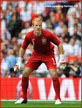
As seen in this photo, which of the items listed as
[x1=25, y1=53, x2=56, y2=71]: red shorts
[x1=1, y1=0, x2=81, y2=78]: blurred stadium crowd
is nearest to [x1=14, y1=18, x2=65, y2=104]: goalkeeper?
[x1=25, y1=53, x2=56, y2=71]: red shorts

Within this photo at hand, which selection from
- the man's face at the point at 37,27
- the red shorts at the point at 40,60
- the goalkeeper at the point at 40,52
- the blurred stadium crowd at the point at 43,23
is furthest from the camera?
the blurred stadium crowd at the point at 43,23

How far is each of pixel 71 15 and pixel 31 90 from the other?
14.0ft

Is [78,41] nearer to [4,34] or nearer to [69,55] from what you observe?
[69,55]

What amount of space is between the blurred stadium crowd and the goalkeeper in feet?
13.0

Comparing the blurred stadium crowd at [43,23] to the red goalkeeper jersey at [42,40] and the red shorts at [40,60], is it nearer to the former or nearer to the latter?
the red shorts at [40,60]

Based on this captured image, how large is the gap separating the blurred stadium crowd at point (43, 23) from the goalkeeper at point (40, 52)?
3973 mm

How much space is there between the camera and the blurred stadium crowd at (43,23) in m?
12.2

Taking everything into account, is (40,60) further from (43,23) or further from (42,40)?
(43,23)

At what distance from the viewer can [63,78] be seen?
10.3 metres

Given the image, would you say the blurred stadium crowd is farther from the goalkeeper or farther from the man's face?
the man's face

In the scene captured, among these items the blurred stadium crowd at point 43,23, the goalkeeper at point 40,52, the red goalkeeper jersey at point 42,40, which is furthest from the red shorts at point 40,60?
the blurred stadium crowd at point 43,23

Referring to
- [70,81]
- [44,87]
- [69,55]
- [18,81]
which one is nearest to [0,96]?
[18,81]

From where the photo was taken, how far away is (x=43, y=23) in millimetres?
13328

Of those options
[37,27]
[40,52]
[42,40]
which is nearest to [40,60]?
[40,52]
